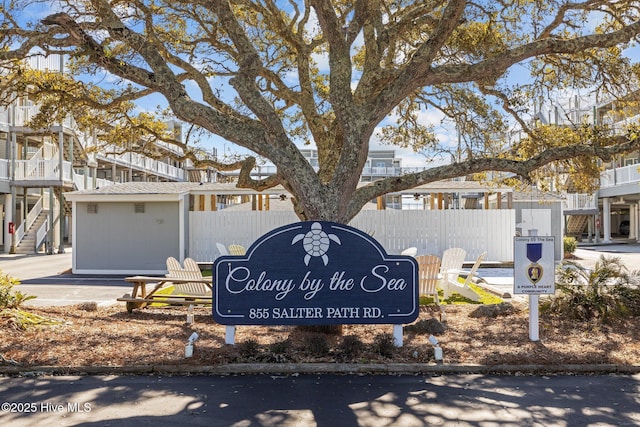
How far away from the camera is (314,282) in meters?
6.86

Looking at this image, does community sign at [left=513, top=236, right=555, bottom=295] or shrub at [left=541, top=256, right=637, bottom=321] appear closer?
community sign at [left=513, top=236, right=555, bottom=295]

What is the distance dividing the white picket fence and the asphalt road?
41.5 ft

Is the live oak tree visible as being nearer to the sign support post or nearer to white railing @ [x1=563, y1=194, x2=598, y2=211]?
the sign support post

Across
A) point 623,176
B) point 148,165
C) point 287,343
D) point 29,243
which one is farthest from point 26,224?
point 623,176

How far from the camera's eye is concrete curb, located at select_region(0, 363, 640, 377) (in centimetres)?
598

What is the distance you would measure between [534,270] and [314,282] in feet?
10.2

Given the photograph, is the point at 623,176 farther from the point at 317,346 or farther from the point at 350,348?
the point at 317,346

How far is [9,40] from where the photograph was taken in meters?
8.13

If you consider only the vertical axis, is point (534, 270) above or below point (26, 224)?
below

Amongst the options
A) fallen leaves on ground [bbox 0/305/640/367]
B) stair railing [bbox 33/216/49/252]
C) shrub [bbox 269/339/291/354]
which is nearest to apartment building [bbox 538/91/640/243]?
fallen leaves on ground [bbox 0/305/640/367]

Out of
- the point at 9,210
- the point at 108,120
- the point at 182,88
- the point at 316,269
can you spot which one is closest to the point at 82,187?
the point at 9,210

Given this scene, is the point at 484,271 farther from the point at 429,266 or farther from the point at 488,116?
the point at 429,266

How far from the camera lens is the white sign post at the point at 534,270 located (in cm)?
715

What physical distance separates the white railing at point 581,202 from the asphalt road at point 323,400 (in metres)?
32.9
